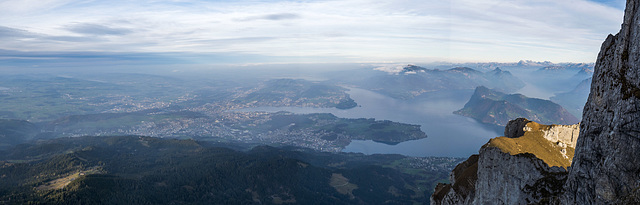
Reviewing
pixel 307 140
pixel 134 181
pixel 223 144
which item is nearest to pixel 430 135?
pixel 307 140

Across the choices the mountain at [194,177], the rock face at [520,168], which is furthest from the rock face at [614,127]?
the mountain at [194,177]

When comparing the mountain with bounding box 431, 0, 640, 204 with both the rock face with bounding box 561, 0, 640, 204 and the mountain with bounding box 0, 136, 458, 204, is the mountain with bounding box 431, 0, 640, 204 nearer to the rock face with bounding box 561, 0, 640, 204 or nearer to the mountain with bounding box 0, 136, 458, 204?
the rock face with bounding box 561, 0, 640, 204

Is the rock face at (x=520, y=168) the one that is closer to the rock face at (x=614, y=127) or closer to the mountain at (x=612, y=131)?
the mountain at (x=612, y=131)

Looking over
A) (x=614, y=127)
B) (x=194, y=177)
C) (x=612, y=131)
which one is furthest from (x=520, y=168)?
(x=194, y=177)

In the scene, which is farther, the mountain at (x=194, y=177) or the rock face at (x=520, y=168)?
the mountain at (x=194, y=177)

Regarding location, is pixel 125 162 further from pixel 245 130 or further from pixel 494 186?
pixel 494 186

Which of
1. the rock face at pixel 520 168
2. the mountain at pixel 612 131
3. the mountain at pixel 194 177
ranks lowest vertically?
the mountain at pixel 194 177
